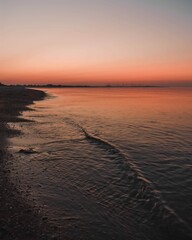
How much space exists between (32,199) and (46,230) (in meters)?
2.04

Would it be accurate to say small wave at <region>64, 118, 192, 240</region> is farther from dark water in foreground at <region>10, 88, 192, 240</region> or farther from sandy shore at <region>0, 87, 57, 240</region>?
sandy shore at <region>0, 87, 57, 240</region>

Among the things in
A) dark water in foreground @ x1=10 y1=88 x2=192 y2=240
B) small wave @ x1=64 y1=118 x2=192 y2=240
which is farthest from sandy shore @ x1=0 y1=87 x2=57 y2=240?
small wave @ x1=64 y1=118 x2=192 y2=240

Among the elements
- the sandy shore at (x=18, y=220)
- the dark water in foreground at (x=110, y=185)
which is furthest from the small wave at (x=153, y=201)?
the sandy shore at (x=18, y=220)

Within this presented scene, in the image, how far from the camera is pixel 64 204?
26.9 ft

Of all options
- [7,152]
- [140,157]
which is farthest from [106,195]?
[7,152]

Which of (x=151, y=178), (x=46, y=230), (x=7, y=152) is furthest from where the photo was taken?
(x=7, y=152)

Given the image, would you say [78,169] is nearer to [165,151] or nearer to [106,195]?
[106,195]

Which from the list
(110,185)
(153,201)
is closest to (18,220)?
(110,185)

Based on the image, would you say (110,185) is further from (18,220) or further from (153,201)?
(18,220)

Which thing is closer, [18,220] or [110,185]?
[18,220]

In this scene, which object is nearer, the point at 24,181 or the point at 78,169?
the point at 24,181

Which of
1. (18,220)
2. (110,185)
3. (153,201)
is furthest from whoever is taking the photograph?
(110,185)

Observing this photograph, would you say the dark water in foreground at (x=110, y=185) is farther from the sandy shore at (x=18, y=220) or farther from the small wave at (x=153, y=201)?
the sandy shore at (x=18, y=220)

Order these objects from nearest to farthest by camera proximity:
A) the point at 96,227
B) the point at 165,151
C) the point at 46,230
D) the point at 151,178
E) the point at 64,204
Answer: the point at 46,230 → the point at 96,227 → the point at 64,204 → the point at 151,178 → the point at 165,151
